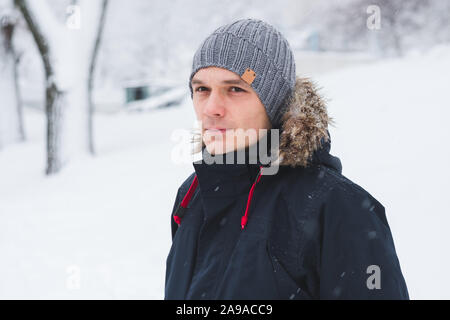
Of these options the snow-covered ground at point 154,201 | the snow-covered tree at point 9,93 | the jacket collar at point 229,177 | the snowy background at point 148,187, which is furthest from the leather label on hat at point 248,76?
the snow-covered tree at point 9,93

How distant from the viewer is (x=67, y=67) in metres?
8.28

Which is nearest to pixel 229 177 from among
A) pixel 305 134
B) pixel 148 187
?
pixel 305 134

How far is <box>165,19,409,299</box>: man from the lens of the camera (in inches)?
50.2

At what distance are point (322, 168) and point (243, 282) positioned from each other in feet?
1.51

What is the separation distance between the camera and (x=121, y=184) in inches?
261

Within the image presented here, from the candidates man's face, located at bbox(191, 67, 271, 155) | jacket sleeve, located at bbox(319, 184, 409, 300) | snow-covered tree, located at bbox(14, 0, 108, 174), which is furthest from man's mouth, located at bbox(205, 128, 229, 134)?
snow-covered tree, located at bbox(14, 0, 108, 174)

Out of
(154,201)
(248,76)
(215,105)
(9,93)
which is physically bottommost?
(154,201)

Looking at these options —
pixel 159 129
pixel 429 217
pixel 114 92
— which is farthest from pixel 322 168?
pixel 114 92

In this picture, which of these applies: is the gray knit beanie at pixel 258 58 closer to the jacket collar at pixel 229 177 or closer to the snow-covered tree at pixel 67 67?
the jacket collar at pixel 229 177

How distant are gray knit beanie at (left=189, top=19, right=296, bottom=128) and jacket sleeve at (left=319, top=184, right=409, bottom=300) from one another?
1.46 ft

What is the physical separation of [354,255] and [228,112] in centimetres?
63

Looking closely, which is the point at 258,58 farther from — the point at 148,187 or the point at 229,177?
the point at 148,187

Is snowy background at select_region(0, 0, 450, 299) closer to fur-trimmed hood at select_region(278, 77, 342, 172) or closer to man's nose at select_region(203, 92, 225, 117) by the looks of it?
fur-trimmed hood at select_region(278, 77, 342, 172)
